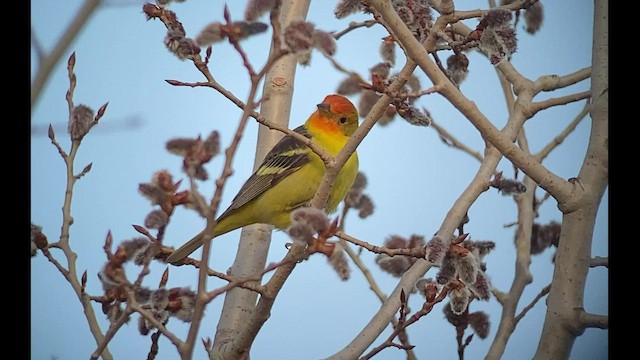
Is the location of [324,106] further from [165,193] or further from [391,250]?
[165,193]

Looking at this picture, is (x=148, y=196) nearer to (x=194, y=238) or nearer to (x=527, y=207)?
(x=194, y=238)

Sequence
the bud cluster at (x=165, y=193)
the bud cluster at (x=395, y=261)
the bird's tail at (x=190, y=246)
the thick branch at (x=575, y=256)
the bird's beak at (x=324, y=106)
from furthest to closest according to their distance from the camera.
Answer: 1. the bird's beak at (x=324, y=106)
2. the bird's tail at (x=190, y=246)
3. the bud cluster at (x=395, y=261)
4. the thick branch at (x=575, y=256)
5. the bud cluster at (x=165, y=193)

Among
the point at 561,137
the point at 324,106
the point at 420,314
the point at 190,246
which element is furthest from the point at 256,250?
the point at 561,137

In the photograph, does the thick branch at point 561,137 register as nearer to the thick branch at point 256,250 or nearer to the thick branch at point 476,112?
the thick branch at point 476,112

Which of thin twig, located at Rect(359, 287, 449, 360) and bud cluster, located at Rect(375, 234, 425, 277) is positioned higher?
bud cluster, located at Rect(375, 234, 425, 277)

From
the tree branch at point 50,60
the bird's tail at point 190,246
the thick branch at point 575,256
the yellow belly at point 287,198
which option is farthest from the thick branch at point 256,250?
the thick branch at point 575,256

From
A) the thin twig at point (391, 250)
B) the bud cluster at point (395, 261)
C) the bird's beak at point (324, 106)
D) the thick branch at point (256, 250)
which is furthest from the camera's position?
the bird's beak at point (324, 106)

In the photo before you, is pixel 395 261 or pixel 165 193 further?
pixel 395 261

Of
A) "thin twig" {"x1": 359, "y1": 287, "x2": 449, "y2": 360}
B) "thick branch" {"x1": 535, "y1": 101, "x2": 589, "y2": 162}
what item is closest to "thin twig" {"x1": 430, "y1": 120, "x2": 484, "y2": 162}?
"thick branch" {"x1": 535, "y1": 101, "x2": 589, "y2": 162}

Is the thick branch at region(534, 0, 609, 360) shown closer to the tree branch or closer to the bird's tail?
the bird's tail

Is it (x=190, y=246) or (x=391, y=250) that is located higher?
(x=190, y=246)

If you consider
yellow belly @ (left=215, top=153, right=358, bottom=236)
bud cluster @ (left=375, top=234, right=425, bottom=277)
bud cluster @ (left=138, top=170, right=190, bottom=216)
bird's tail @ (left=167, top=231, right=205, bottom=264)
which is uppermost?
yellow belly @ (left=215, top=153, right=358, bottom=236)

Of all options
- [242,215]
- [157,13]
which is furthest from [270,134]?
[157,13]

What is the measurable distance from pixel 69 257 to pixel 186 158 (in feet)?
1.59
